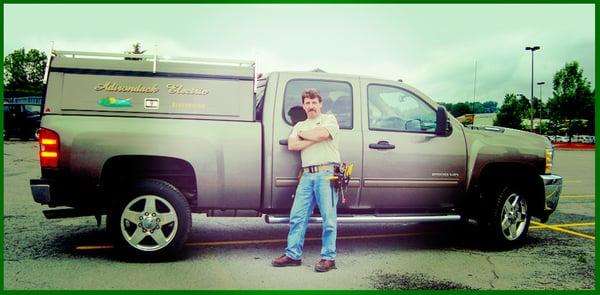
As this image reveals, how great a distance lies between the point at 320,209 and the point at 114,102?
2.20 meters

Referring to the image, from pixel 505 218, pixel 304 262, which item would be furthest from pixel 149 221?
pixel 505 218

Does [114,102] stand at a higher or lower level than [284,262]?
higher

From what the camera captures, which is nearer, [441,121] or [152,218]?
[152,218]

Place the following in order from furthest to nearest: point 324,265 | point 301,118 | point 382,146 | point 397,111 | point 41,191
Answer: point 397,111, point 382,146, point 301,118, point 324,265, point 41,191

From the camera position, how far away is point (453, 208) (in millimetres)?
5848

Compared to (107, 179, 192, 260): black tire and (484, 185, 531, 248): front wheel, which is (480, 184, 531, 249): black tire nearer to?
(484, 185, 531, 248): front wheel

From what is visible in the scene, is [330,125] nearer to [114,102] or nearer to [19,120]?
[114,102]

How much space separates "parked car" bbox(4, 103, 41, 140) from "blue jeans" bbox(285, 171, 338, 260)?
919 inches

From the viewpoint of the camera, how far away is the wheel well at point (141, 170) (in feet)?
16.3

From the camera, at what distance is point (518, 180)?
19.8 ft

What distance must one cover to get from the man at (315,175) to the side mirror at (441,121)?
135 cm

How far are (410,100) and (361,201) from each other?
1.27m

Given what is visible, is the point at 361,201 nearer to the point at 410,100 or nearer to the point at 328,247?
the point at 328,247

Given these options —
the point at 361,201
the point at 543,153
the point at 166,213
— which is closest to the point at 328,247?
the point at 361,201
